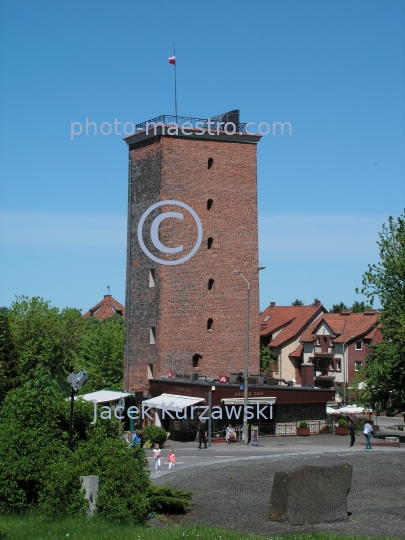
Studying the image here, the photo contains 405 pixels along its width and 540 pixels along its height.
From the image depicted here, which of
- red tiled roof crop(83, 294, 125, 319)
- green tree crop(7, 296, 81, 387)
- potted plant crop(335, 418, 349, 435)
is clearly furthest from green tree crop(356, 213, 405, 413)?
red tiled roof crop(83, 294, 125, 319)

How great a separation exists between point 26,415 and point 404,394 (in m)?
27.2

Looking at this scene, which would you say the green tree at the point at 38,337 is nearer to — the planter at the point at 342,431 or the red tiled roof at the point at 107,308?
the planter at the point at 342,431

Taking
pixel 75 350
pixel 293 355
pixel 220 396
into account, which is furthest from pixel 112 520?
pixel 293 355

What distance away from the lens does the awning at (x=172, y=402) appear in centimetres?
4469

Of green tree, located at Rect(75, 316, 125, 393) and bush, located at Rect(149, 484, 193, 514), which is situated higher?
green tree, located at Rect(75, 316, 125, 393)

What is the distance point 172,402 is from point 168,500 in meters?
25.1

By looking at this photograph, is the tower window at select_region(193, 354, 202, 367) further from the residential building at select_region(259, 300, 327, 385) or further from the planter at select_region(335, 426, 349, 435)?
the residential building at select_region(259, 300, 327, 385)

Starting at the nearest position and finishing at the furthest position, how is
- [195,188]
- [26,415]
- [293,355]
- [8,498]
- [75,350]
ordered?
[8,498] → [26,415] → [195,188] → [75,350] → [293,355]

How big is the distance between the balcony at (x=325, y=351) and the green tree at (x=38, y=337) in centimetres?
2359

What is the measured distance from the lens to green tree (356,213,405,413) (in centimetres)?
4316

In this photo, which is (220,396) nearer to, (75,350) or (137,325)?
(137,325)

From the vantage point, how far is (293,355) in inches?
3088

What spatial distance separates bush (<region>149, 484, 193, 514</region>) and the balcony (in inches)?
2245

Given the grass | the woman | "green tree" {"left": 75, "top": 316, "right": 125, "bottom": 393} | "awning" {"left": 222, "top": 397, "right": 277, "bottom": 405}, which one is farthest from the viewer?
"green tree" {"left": 75, "top": 316, "right": 125, "bottom": 393}
